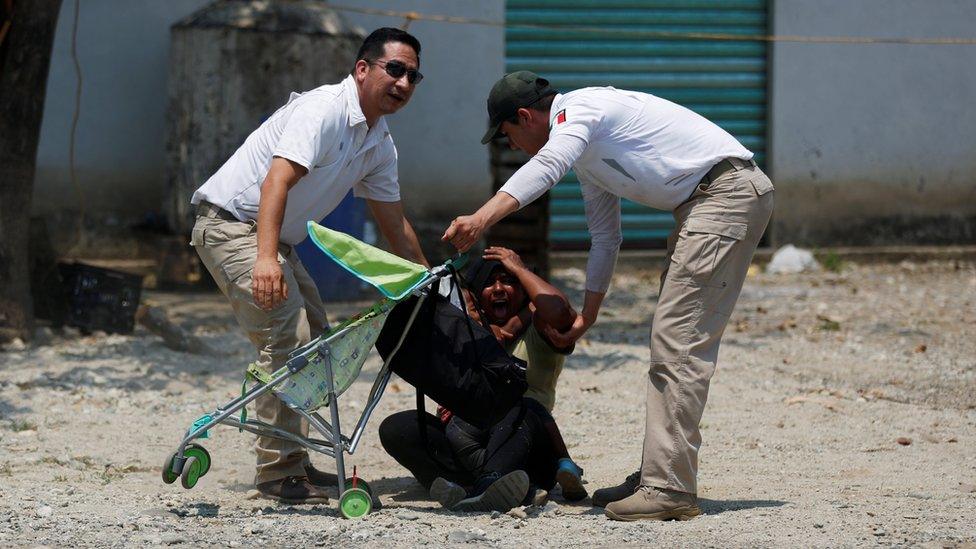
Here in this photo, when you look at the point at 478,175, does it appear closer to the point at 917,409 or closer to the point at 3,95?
the point at 3,95

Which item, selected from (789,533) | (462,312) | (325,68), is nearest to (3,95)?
(325,68)

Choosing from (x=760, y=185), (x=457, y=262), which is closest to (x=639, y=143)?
(x=760, y=185)

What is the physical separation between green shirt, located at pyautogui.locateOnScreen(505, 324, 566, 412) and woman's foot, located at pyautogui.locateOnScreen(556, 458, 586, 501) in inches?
12.9

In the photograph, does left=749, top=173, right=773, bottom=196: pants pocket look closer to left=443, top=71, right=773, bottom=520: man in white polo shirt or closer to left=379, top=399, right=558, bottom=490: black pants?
left=443, top=71, right=773, bottom=520: man in white polo shirt

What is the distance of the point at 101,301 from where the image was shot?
7.86 m

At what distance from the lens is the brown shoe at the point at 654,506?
433cm

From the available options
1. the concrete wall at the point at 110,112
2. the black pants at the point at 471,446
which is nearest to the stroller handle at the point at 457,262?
the black pants at the point at 471,446

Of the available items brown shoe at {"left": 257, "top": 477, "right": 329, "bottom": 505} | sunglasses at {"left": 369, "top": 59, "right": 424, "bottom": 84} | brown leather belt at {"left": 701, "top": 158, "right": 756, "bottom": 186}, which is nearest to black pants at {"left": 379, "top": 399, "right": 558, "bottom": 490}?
brown shoe at {"left": 257, "top": 477, "right": 329, "bottom": 505}

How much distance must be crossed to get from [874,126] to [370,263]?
870 cm

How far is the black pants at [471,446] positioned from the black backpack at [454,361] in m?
0.18

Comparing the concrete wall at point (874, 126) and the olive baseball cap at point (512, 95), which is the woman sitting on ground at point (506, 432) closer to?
the olive baseball cap at point (512, 95)

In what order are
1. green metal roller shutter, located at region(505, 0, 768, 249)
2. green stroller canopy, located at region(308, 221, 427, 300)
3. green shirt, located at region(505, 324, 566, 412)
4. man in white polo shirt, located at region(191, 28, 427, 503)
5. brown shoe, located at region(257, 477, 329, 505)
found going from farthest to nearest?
green metal roller shutter, located at region(505, 0, 768, 249) → green shirt, located at region(505, 324, 566, 412) → brown shoe, located at region(257, 477, 329, 505) → man in white polo shirt, located at region(191, 28, 427, 503) → green stroller canopy, located at region(308, 221, 427, 300)

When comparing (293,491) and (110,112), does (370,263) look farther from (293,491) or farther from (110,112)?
(110,112)

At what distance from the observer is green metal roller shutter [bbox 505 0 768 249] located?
11289mm
